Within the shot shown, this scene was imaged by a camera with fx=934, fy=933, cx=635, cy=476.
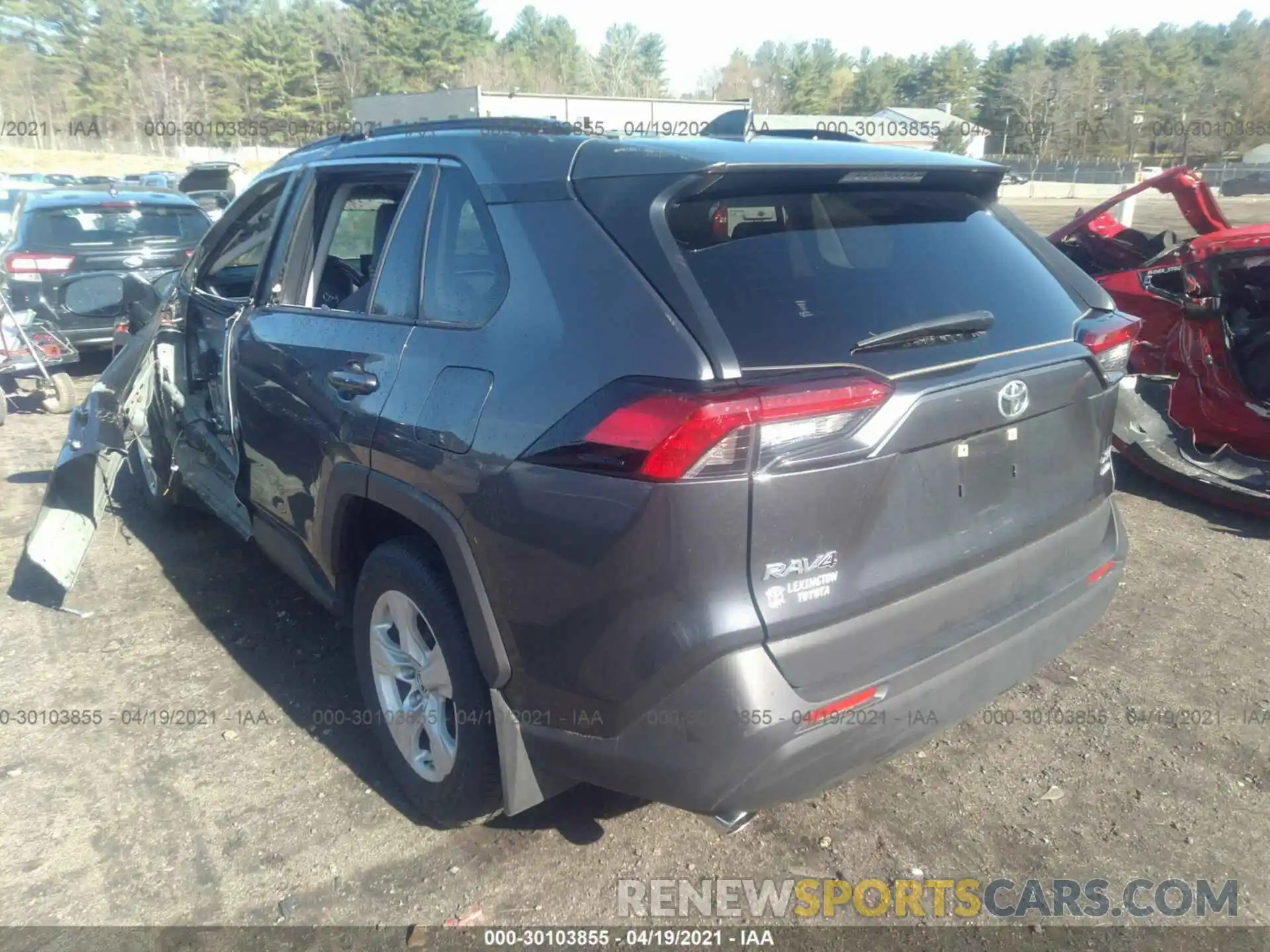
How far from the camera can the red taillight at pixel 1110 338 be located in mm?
2594

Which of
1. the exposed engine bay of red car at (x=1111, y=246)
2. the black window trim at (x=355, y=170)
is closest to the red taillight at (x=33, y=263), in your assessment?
the black window trim at (x=355, y=170)

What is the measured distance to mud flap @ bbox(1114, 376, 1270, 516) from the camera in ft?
17.0

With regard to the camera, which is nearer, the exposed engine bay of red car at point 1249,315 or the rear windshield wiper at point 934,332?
the rear windshield wiper at point 934,332

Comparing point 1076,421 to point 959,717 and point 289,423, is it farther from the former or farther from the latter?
point 289,423

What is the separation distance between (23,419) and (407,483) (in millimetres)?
6844

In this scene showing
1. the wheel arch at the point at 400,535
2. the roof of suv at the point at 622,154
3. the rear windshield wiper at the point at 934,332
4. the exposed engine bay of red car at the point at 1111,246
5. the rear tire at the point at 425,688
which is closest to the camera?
the rear windshield wiper at the point at 934,332

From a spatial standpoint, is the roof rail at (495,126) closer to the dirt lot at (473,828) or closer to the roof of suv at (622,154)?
the roof of suv at (622,154)

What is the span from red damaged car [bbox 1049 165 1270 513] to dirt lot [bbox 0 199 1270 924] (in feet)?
4.46

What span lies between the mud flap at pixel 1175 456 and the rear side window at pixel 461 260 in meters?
4.11

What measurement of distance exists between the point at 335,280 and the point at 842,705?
245cm

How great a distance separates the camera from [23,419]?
25.4ft

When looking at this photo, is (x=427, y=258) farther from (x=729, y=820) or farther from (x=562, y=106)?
(x=562, y=106)

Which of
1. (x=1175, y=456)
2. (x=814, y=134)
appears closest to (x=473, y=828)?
(x=814, y=134)

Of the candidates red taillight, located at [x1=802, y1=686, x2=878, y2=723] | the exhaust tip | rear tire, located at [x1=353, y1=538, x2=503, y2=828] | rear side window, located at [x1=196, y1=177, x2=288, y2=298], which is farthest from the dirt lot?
rear side window, located at [x1=196, y1=177, x2=288, y2=298]
